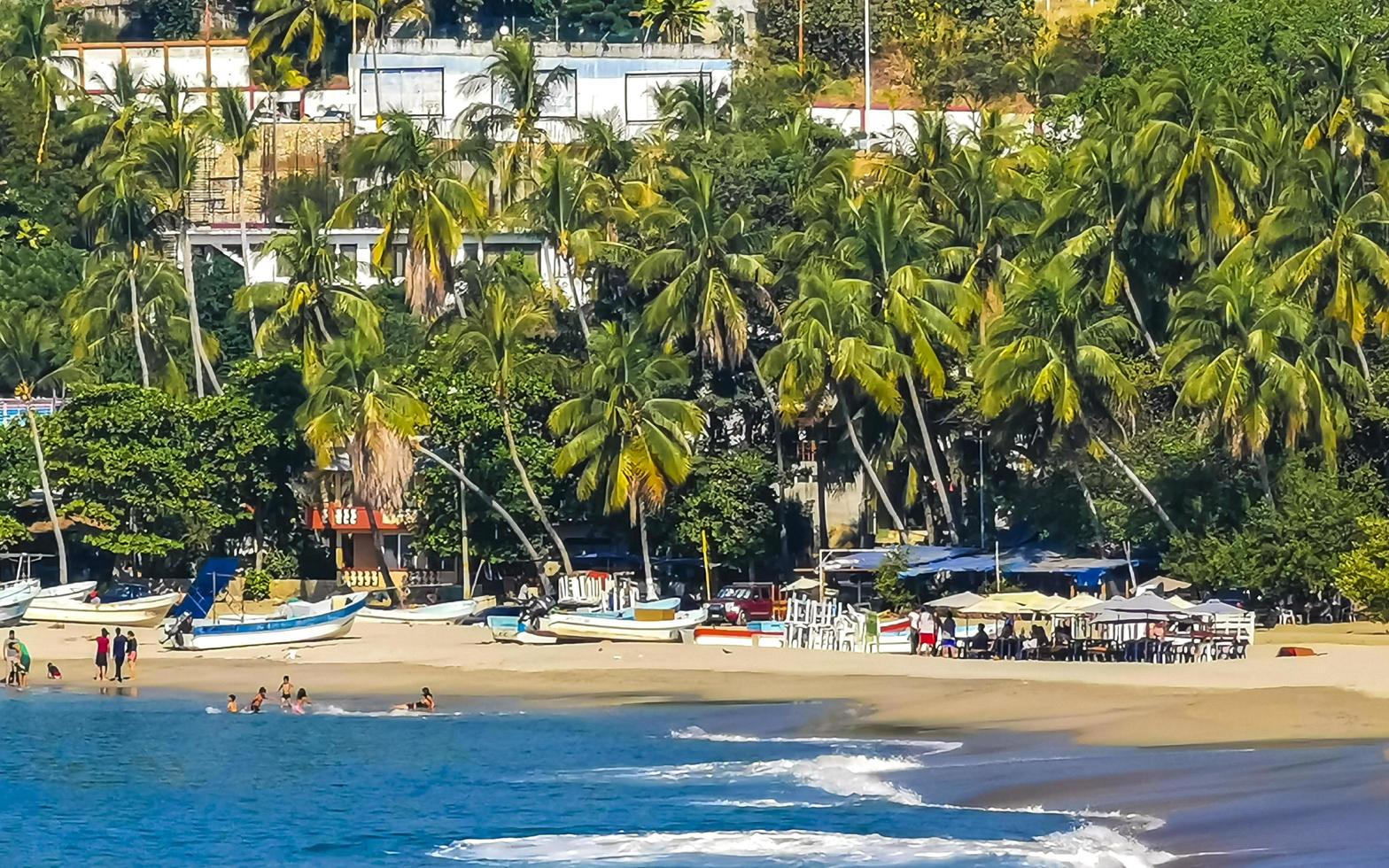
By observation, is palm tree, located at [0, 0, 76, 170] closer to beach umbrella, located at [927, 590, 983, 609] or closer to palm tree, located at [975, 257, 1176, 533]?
palm tree, located at [975, 257, 1176, 533]

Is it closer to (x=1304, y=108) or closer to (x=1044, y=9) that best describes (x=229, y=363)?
(x=1304, y=108)

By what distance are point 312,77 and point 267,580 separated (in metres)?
34.8

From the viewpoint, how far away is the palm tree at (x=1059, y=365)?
50.7 m

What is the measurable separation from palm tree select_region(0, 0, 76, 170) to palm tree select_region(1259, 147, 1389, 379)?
150 ft

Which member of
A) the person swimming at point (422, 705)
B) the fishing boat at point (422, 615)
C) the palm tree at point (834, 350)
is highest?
the palm tree at point (834, 350)

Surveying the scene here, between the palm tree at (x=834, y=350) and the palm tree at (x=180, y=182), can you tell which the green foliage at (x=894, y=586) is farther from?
the palm tree at (x=180, y=182)

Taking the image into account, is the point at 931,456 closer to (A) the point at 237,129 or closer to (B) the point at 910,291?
(B) the point at 910,291

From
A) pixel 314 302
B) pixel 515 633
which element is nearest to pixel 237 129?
pixel 314 302

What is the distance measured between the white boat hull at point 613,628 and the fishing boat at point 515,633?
0.74 feet

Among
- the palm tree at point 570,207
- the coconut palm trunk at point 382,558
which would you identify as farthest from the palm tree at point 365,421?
the palm tree at point 570,207

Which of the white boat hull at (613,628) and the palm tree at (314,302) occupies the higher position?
the palm tree at (314,302)

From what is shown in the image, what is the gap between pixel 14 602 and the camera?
56906mm

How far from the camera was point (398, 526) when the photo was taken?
204ft

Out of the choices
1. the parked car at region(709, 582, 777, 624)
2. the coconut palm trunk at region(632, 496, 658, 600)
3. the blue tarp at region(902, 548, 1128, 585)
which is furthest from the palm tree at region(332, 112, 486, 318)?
the blue tarp at region(902, 548, 1128, 585)
